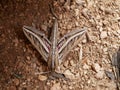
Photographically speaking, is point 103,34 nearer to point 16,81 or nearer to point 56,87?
point 56,87

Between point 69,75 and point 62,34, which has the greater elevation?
point 62,34

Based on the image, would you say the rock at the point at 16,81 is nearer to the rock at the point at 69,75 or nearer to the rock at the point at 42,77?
the rock at the point at 42,77

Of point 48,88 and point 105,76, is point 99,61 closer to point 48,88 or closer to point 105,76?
point 105,76

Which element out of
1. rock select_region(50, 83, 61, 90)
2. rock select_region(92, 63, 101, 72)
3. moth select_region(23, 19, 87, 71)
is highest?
moth select_region(23, 19, 87, 71)

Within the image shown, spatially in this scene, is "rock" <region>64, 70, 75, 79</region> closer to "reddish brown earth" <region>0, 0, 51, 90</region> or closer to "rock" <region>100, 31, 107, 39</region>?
"reddish brown earth" <region>0, 0, 51, 90</region>

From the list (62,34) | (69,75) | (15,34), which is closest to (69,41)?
(62,34)

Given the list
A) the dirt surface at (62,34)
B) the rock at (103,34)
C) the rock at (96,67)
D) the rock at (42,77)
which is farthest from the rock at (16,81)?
the rock at (103,34)

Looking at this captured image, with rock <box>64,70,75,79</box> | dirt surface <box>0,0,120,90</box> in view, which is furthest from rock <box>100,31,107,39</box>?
rock <box>64,70,75,79</box>
